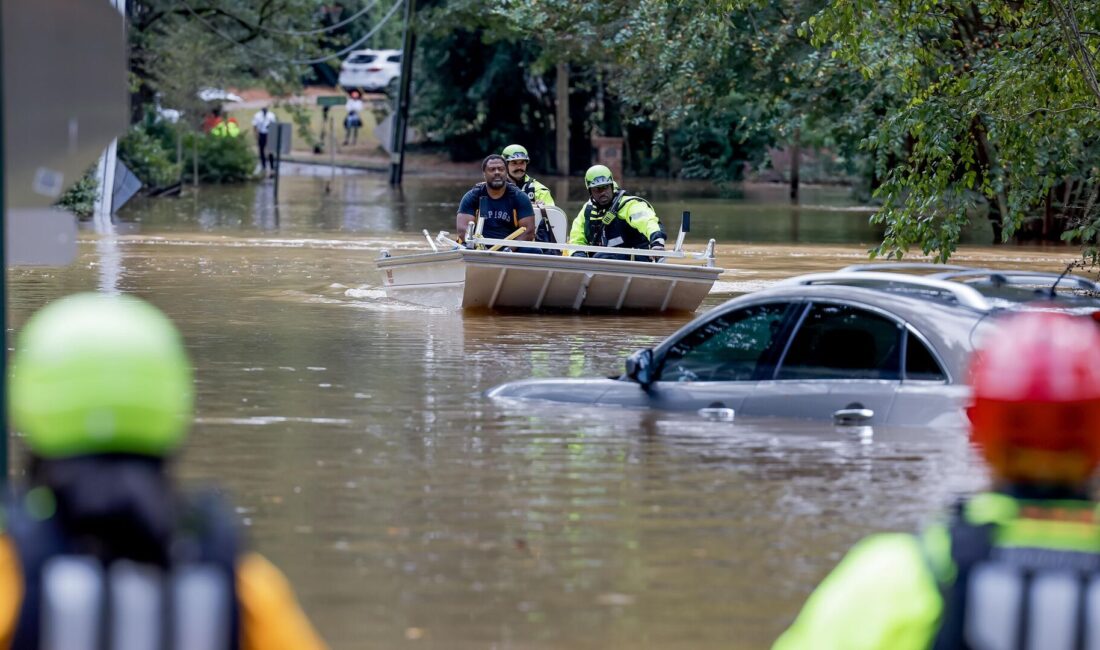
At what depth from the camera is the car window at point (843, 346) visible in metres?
8.77

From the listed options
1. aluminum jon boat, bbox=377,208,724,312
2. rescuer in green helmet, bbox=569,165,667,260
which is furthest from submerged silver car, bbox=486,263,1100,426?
rescuer in green helmet, bbox=569,165,667,260

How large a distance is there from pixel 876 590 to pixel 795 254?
24.4 meters

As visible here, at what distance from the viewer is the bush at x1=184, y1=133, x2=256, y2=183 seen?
48125 millimetres

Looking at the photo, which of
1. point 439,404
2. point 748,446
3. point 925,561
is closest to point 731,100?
point 439,404

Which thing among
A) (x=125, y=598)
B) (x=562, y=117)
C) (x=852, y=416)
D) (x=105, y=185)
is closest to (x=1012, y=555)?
(x=125, y=598)

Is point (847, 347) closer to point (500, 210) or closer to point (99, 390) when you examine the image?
point (99, 390)

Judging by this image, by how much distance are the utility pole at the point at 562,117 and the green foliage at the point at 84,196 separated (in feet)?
65.0

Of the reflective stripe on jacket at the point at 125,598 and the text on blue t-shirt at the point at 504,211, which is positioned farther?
the text on blue t-shirt at the point at 504,211

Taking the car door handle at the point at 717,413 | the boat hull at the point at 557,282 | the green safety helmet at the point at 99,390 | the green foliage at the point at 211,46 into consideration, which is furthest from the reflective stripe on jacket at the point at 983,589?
the green foliage at the point at 211,46

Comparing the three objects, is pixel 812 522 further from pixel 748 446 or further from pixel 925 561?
pixel 925 561

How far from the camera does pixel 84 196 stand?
33.1m

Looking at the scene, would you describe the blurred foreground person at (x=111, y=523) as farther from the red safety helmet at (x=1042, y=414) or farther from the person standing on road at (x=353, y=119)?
the person standing on road at (x=353, y=119)

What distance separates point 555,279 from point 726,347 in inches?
316

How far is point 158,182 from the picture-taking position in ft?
137
